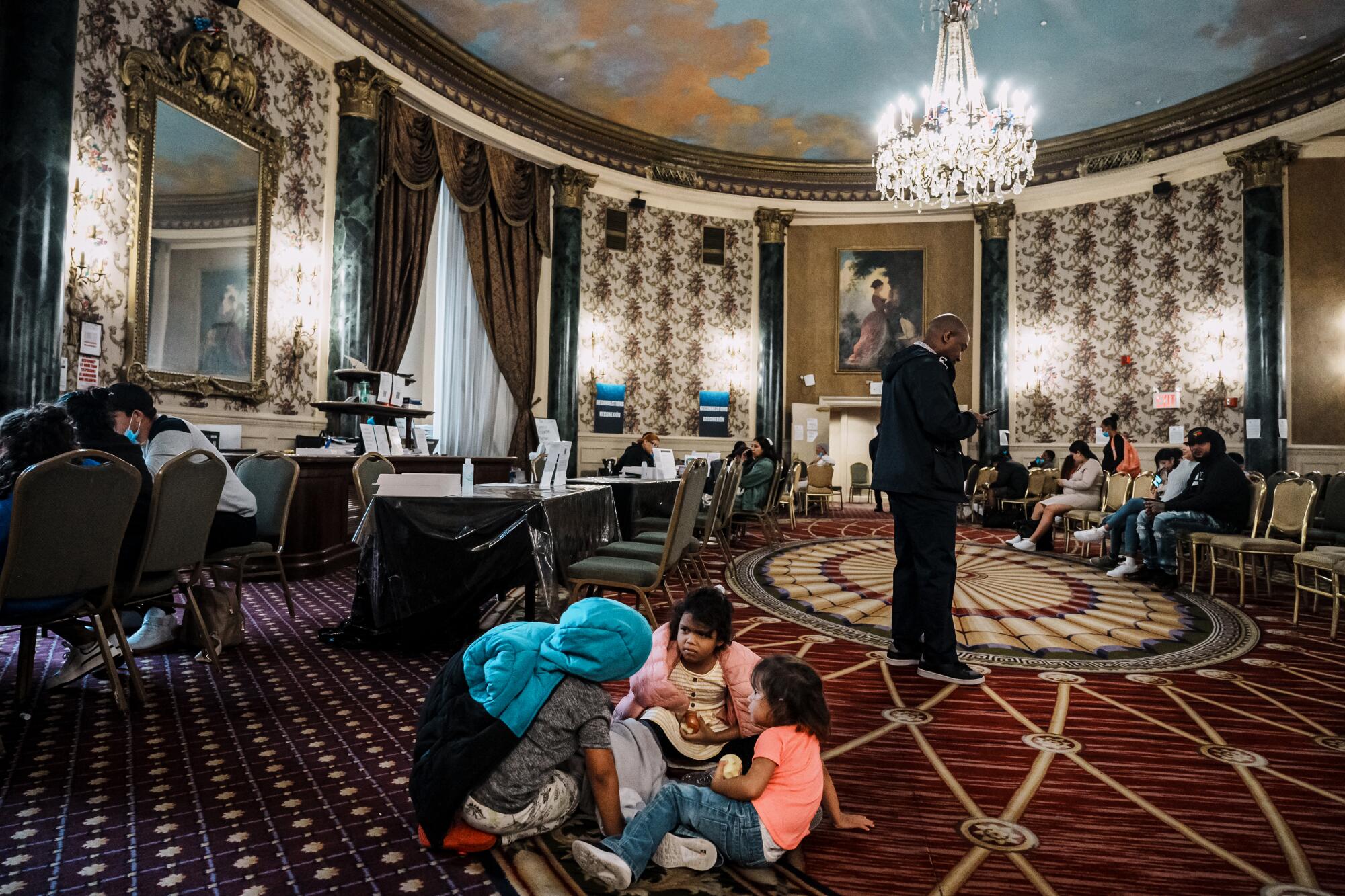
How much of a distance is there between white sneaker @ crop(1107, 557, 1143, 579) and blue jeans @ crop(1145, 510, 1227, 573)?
10.8 inches

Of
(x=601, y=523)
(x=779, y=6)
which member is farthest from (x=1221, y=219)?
(x=601, y=523)

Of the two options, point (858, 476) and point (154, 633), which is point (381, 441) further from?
point (858, 476)

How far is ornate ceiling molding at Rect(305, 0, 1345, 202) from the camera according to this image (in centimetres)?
758

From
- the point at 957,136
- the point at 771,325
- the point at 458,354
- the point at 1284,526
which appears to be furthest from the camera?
the point at 771,325

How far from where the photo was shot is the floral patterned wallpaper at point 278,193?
4.55 meters

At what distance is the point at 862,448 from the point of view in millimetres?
12219

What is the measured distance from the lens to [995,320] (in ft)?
35.9

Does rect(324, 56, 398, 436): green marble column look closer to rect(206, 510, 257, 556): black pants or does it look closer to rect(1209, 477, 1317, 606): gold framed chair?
rect(206, 510, 257, 556): black pants

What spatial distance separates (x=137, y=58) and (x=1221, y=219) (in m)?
11.5

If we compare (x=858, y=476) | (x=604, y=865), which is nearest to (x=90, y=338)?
(x=604, y=865)

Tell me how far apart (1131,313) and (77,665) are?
38.1ft

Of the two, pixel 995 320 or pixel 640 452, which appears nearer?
pixel 640 452

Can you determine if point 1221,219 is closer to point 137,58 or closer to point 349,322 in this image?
point 349,322

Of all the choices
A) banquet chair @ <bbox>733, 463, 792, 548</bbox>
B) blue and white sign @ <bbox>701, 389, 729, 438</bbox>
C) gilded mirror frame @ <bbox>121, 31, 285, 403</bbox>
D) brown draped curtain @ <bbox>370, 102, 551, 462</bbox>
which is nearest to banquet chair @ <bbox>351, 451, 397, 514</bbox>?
gilded mirror frame @ <bbox>121, 31, 285, 403</bbox>
